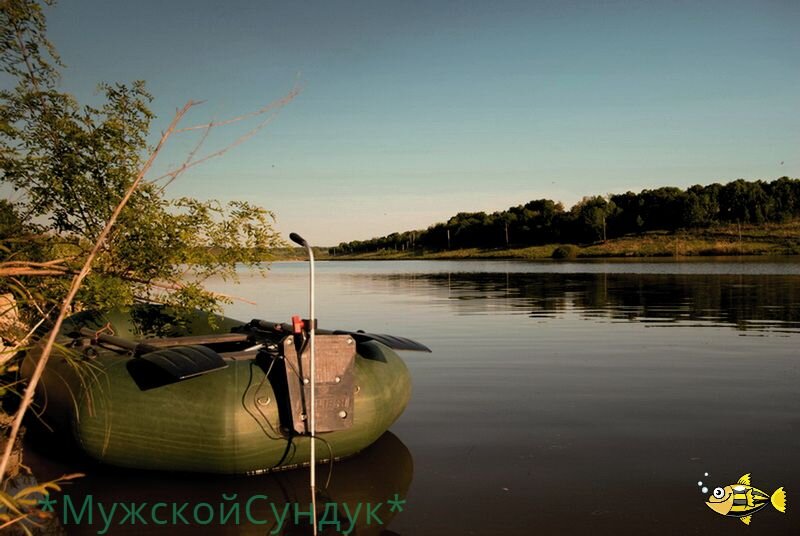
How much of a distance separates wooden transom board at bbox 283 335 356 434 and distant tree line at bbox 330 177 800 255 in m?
118

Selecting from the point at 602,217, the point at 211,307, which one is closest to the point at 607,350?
the point at 211,307

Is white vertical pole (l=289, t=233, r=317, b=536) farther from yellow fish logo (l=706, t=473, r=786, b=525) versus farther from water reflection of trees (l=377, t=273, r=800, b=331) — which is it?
water reflection of trees (l=377, t=273, r=800, b=331)

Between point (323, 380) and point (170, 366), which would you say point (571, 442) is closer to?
point (323, 380)

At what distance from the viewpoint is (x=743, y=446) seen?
24.5ft

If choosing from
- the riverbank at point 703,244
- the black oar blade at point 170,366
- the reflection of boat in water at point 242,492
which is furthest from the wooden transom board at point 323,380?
the riverbank at point 703,244

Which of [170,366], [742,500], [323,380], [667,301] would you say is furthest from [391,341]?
[667,301]

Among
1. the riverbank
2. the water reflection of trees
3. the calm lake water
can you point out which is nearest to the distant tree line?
the riverbank

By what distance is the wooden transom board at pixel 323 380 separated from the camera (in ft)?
20.9

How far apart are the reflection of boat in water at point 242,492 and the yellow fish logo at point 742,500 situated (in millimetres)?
2961

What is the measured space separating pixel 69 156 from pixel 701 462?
1008 centimetres

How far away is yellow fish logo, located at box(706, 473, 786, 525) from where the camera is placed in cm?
571

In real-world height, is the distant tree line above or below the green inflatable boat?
above

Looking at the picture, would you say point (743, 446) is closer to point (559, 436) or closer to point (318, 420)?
point (559, 436)

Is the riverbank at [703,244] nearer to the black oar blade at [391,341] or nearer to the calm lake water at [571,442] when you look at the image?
the calm lake water at [571,442]
